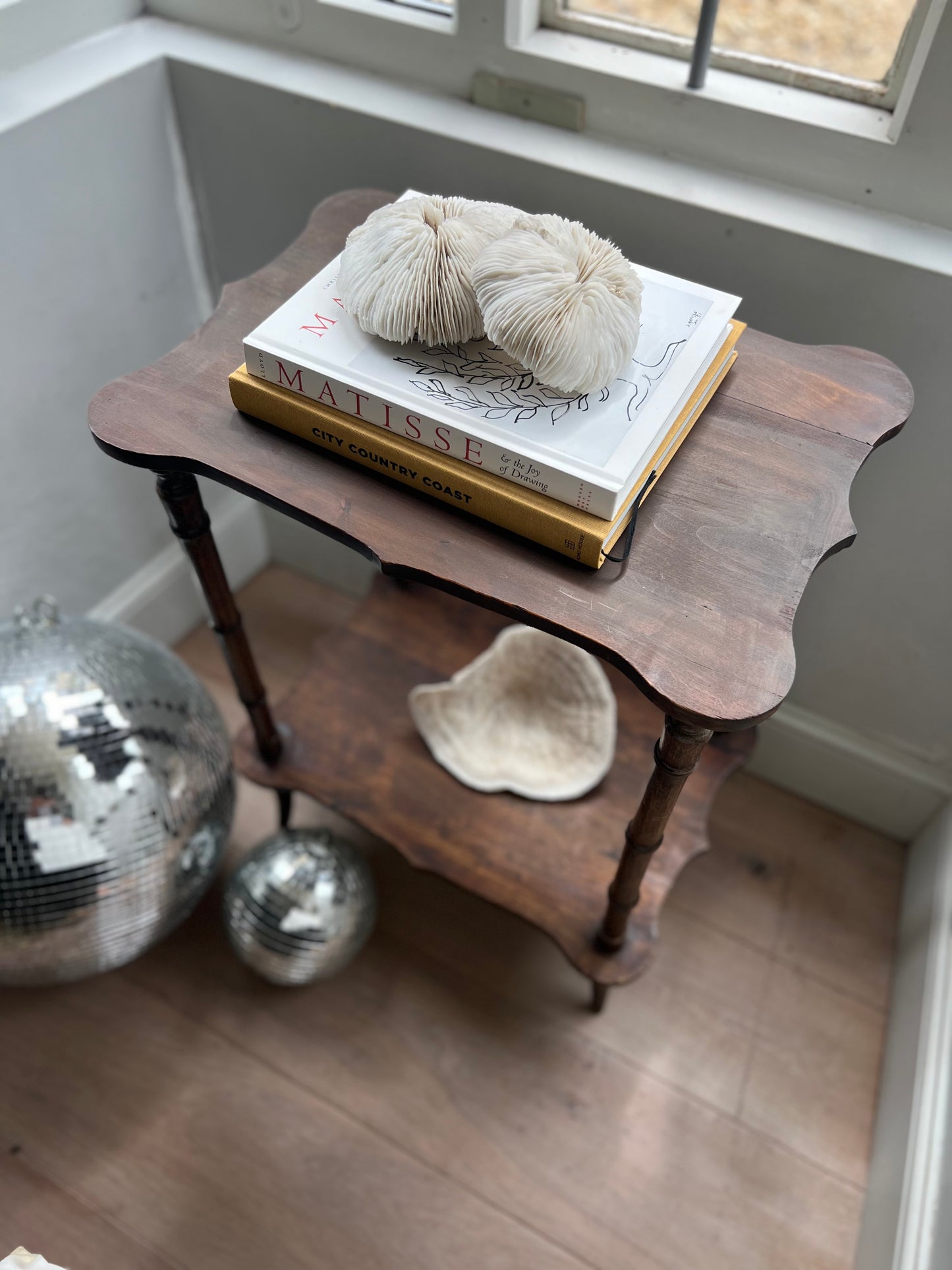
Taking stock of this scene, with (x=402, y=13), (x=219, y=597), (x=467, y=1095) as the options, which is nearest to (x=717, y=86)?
(x=402, y=13)

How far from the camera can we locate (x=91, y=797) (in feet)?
3.08

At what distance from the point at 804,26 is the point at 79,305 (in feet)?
2.72

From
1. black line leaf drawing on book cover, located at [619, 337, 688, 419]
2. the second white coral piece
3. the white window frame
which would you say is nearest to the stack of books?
black line leaf drawing on book cover, located at [619, 337, 688, 419]

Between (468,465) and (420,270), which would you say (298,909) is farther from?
(420,270)

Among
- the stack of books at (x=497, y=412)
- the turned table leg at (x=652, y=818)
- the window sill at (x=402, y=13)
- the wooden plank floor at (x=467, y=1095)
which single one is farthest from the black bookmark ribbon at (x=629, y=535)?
the wooden plank floor at (x=467, y=1095)

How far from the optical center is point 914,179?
85 centimetres

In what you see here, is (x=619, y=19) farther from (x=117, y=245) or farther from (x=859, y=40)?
(x=117, y=245)

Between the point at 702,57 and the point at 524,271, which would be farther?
the point at 702,57

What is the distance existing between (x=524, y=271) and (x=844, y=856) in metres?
1.00

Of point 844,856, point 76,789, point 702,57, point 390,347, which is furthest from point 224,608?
point 844,856

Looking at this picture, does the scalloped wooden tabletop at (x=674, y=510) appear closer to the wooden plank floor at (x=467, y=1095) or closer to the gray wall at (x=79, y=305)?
the gray wall at (x=79, y=305)

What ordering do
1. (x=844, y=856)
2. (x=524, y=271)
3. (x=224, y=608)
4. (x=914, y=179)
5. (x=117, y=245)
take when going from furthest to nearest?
(x=844, y=856) < (x=117, y=245) < (x=224, y=608) < (x=914, y=179) < (x=524, y=271)

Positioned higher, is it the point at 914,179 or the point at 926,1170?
the point at 914,179

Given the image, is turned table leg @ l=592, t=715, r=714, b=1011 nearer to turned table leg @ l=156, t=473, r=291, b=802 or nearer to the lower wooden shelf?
the lower wooden shelf
